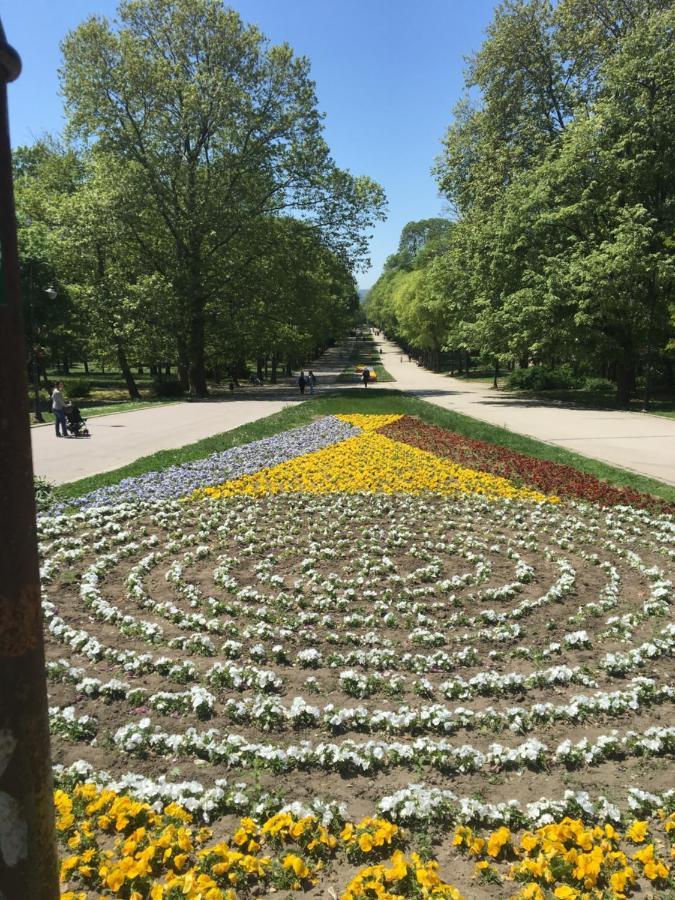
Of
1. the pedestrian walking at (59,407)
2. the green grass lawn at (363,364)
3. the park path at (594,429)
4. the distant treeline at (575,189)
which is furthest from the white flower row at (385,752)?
the green grass lawn at (363,364)

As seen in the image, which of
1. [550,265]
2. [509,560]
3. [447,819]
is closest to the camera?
[447,819]

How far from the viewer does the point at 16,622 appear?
149 centimetres

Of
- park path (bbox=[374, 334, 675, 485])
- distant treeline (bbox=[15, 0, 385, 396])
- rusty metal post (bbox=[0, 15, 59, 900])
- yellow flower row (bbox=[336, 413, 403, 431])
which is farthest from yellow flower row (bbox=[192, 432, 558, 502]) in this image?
distant treeline (bbox=[15, 0, 385, 396])

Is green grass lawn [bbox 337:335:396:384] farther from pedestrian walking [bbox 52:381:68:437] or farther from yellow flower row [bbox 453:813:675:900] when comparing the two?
yellow flower row [bbox 453:813:675:900]

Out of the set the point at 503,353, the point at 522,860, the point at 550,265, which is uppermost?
the point at 550,265

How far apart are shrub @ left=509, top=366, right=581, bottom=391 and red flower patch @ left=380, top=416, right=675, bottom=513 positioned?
68.8ft

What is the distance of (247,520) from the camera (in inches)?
364

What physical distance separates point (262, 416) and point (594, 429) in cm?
1202

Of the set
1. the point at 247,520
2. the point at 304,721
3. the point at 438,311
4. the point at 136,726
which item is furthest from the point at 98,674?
the point at 438,311

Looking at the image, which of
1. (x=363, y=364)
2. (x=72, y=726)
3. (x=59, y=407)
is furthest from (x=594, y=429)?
(x=363, y=364)

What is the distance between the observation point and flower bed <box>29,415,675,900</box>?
9.71ft

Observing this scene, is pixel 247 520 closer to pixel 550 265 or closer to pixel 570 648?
pixel 570 648

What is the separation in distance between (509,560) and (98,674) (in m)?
4.81

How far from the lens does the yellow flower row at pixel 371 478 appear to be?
439 inches
